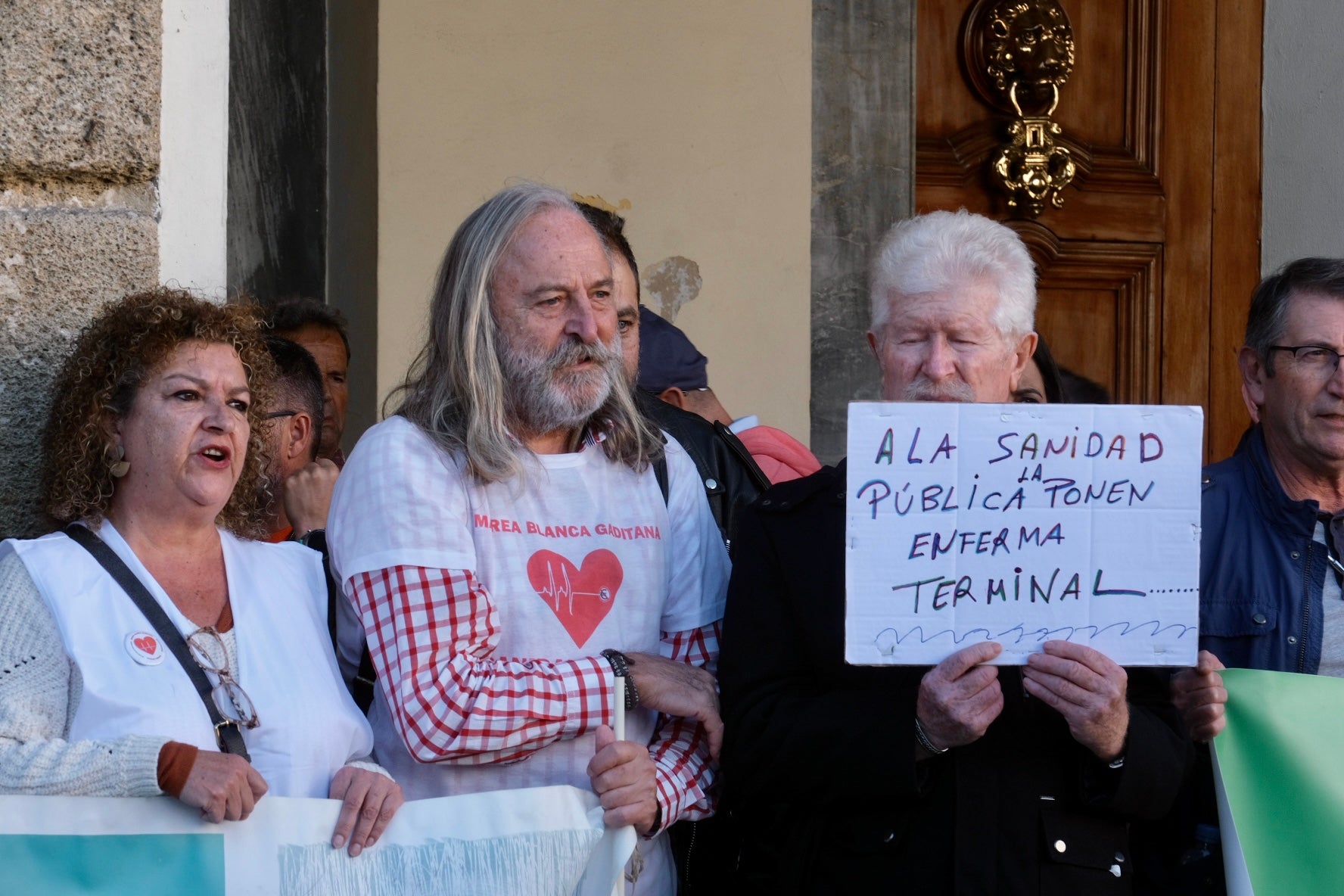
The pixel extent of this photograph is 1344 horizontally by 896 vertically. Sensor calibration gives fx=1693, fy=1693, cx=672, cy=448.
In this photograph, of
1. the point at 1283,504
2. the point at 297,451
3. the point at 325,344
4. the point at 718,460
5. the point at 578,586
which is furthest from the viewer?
the point at 325,344

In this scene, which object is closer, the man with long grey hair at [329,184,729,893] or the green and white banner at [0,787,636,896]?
the green and white banner at [0,787,636,896]

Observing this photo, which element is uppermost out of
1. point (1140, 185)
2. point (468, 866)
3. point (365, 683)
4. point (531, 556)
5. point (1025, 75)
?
point (1025, 75)

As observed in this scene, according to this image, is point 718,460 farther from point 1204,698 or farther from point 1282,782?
point 1282,782

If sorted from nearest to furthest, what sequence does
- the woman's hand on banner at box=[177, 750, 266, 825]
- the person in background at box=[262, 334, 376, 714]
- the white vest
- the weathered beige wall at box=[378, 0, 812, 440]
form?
1. the woman's hand on banner at box=[177, 750, 266, 825]
2. the white vest
3. the person in background at box=[262, 334, 376, 714]
4. the weathered beige wall at box=[378, 0, 812, 440]

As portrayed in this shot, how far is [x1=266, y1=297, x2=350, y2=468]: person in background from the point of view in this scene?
433cm

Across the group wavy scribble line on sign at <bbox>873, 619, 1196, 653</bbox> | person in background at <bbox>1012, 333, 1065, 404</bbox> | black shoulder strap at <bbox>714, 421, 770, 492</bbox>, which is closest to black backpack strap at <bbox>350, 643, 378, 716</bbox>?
black shoulder strap at <bbox>714, 421, 770, 492</bbox>

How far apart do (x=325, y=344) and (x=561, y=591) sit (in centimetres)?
189

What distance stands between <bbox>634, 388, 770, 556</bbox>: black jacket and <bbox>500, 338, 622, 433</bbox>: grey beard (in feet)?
0.96

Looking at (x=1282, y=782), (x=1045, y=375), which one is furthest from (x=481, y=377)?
(x=1045, y=375)

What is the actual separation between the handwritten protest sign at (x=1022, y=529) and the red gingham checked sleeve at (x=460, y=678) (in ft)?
1.52

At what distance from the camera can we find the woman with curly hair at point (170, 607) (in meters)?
2.44

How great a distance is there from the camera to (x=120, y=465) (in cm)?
278

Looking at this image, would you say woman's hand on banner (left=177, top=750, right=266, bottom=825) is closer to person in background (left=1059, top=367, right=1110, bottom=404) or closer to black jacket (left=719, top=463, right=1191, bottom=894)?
black jacket (left=719, top=463, right=1191, bottom=894)

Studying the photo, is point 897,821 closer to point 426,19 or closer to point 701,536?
point 701,536
